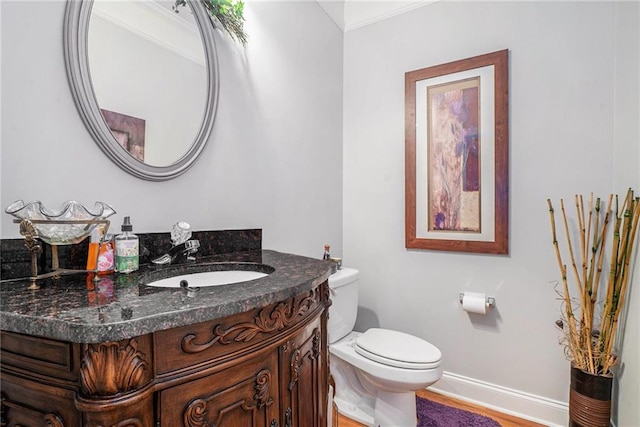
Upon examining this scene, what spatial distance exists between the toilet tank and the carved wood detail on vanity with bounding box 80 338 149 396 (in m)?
1.31

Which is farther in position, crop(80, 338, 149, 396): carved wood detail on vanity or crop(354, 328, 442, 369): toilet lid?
crop(354, 328, 442, 369): toilet lid

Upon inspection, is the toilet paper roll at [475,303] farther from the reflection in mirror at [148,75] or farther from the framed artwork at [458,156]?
the reflection in mirror at [148,75]

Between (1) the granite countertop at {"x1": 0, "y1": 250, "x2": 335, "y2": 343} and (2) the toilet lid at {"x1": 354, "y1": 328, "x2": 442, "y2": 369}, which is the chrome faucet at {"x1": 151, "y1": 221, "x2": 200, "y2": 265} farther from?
(2) the toilet lid at {"x1": 354, "y1": 328, "x2": 442, "y2": 369}

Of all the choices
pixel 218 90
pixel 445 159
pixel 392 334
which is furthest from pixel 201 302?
pixel 445 159

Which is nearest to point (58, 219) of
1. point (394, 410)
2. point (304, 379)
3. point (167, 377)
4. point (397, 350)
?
point (167, 377)

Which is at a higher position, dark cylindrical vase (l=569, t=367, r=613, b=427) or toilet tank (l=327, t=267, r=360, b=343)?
toilet tank (l=327, t=267, r=360, b=343)

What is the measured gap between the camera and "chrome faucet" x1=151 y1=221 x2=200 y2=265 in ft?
3.81

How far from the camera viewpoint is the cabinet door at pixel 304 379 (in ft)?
2.81

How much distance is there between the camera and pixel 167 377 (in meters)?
0.60

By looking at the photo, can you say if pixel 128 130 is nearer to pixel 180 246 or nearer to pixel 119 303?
pixel 180 246

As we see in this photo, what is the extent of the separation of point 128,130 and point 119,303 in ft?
2.39

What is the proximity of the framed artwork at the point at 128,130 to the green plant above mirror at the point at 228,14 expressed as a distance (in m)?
0.52

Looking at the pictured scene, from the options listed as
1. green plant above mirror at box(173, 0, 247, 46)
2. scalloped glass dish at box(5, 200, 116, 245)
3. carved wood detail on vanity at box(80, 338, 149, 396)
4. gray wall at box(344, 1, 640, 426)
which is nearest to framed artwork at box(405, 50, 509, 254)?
gray wall at box(344, 1, 640, 426)

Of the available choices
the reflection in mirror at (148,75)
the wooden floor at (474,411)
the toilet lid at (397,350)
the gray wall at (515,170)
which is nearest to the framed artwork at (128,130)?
the reflection in mirror at (148,75)
